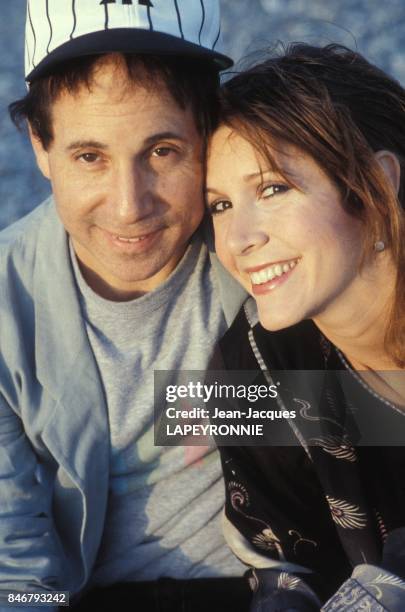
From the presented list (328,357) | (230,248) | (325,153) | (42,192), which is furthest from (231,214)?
(42,192)

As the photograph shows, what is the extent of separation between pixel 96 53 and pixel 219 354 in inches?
21.7

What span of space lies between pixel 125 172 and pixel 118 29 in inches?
8.8

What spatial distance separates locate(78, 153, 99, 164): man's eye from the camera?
1.45 metres

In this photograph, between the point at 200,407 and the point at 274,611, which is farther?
the point at 200,407

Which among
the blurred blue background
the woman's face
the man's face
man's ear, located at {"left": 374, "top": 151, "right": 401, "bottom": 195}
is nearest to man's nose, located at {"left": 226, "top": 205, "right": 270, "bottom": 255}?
the woman's face

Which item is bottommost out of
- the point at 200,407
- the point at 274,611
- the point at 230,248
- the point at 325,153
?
the point at 274,611

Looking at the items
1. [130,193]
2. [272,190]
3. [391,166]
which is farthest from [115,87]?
[391,166]

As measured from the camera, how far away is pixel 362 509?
1481 mm

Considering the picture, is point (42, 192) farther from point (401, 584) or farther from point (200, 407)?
point (401, 584)

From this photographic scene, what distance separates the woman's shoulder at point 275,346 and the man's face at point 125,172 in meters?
0.18

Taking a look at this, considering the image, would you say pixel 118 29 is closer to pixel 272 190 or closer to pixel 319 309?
pixel 272 190

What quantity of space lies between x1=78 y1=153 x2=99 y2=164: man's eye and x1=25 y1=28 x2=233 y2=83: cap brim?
0.49 feet

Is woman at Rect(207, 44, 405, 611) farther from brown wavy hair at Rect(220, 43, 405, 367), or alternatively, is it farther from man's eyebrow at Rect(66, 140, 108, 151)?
man's eyebrow at Rect(66, 140, 108, 151)

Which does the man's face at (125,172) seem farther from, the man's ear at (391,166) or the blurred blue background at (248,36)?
the blurred blue background at (248,36)
